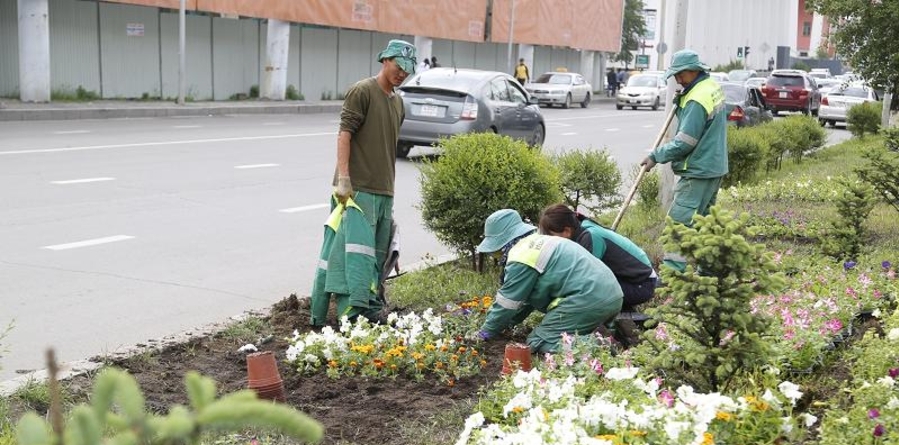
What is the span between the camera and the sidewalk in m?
22.7

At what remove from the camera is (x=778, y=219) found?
407 inches

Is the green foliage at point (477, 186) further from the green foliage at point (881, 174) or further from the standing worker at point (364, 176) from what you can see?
the green foliage at point (881, 174)

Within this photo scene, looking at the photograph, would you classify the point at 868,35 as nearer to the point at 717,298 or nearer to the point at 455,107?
the point at 455,107

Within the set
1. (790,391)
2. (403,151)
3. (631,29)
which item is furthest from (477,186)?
(631,29)

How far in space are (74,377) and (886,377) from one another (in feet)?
12.0

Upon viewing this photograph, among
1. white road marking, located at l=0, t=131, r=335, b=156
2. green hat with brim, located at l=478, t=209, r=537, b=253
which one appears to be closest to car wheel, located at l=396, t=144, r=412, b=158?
white road marking, located at l=0, t=131, r=335, b=156

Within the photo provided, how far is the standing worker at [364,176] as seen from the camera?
639 cm

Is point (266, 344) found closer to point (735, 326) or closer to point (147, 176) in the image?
point (735, 326)

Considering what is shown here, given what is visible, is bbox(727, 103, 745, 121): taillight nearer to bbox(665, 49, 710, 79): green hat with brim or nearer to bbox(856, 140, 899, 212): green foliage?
bbox(856, 140, 899, 212): green foliage

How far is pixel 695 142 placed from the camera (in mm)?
7590

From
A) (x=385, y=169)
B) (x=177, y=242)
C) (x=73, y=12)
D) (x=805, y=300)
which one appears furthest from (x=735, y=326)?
(x=73, y=12)

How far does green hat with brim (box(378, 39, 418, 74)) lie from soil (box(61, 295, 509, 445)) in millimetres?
1676

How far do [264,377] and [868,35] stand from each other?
12.5 meters

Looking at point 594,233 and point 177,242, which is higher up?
point 594,233
